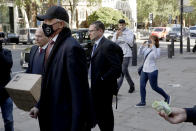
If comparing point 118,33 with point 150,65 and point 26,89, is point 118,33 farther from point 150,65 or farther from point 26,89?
point 26,89

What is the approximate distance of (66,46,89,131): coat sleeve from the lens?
259 centimetres

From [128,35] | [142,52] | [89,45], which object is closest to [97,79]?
[142,52]

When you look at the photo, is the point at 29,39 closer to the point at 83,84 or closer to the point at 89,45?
the point at 89,45

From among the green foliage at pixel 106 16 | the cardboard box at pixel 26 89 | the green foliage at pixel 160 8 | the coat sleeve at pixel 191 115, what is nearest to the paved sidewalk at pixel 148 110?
the cardboard box at pixel 26 89

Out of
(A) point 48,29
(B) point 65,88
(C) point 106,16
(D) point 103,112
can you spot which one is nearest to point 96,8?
(C) point 106,16

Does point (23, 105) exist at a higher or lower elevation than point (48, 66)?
lower

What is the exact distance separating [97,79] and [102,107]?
0.38 meters

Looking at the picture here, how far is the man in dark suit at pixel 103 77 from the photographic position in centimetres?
429

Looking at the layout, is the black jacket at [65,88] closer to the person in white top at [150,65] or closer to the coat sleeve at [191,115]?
the coat sleeve at [191,115]

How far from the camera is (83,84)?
2.70 metres

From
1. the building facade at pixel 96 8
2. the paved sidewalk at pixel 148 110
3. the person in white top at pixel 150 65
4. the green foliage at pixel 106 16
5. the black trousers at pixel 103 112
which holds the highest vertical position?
the building facade at pixel 96 8

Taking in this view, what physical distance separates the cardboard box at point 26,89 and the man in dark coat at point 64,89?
0.48ft

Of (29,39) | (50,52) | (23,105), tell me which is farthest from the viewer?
(29,39)

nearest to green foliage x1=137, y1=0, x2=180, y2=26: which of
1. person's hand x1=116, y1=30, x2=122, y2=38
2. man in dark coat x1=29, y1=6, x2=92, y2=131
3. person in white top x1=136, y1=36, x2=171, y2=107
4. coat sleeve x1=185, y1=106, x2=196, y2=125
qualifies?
person's hand x1=116, y1=30, x2=122, y2=38
